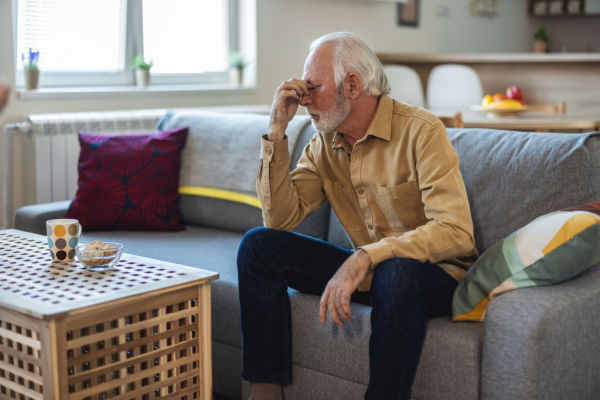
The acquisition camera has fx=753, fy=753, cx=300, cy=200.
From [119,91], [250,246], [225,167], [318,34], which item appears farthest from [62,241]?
[318,34]

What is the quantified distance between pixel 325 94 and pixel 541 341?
31.7 inches

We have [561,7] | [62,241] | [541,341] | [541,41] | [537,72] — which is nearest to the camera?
[541,341]

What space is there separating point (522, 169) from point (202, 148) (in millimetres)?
1310

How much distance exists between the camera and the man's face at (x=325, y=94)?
6.24 feet

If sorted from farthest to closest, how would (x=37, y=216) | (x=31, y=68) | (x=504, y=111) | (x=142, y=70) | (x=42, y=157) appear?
(x=142, y=70) → (x=504, y=111) → (x=31, y=68) → (x=42, y=157) → (x=37, y=216)

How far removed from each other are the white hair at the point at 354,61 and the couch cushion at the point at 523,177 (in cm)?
35

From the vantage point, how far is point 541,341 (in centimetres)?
148

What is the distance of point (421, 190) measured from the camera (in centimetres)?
179

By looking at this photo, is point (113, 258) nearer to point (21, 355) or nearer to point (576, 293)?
point (21, 355)

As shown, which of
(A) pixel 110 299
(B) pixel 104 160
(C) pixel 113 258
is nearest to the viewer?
(A) pixel 110 299

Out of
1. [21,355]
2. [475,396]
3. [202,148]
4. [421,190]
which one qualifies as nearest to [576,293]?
[475,396]

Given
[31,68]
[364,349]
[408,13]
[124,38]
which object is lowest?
[364,349]

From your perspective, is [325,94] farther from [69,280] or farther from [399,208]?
[69,280]

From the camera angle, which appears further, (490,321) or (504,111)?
(504,111)
